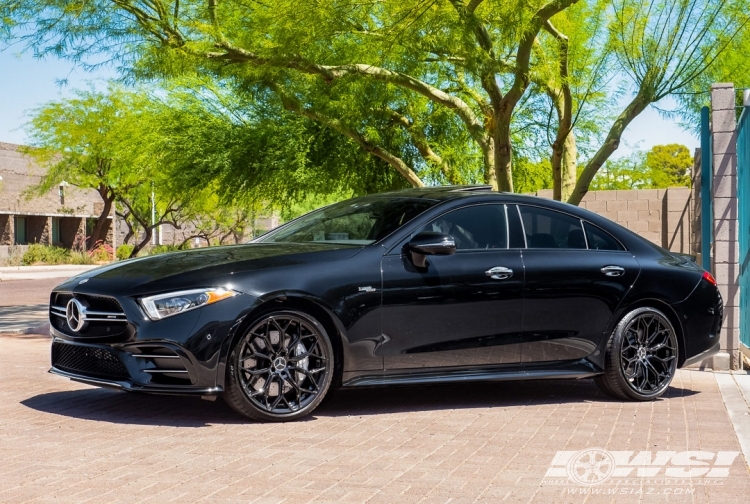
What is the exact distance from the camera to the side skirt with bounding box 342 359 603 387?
756cm

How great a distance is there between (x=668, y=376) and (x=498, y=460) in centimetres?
302

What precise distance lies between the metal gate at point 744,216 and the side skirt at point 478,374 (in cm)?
309

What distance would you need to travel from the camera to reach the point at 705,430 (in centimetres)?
732

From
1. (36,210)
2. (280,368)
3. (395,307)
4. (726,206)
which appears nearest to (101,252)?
(36,210)

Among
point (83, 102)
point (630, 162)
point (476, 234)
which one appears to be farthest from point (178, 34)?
point (630, 162)

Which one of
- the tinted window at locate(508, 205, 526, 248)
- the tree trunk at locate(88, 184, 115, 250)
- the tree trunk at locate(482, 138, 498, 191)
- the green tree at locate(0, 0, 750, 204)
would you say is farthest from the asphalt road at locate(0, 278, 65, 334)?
the tree trunk at locate(88, 184, 115, 250)

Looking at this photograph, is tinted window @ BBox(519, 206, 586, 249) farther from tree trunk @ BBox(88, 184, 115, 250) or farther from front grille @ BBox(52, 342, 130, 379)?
tree trunk @ BBox(88, 184, 115, 250)

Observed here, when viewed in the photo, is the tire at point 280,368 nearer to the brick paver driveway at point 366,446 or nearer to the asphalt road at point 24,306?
the brick paver driveway at point 366,446

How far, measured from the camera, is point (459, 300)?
7.86 metres

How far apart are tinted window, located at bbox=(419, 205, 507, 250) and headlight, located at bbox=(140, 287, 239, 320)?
5.88 ft

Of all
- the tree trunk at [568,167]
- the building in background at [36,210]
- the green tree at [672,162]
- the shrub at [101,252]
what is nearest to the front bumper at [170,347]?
the tree trunk at [568,167]

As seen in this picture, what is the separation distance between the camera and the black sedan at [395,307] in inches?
277

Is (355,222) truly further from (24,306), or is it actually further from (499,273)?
(24,306)

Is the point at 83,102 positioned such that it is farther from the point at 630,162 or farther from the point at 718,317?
the point at 718,317
